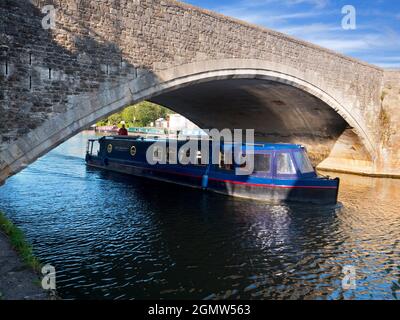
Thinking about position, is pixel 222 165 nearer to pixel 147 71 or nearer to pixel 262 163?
pixel 262 163

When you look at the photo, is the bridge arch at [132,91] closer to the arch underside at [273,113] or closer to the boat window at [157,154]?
the arch underside at [273,113]

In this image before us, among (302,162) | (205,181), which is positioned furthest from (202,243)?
(205,181)

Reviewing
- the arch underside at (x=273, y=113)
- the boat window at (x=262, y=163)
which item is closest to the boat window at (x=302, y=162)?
the boat window at (x=262, y=163)

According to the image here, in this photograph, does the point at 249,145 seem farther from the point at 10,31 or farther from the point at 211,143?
the point at 10,31

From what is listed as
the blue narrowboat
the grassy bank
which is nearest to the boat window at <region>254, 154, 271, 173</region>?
the blue narrowboat

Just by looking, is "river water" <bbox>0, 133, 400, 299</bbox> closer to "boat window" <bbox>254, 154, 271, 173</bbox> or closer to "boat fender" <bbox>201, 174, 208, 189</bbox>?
"boat fender" <bbox>201, 174, 208, 189</bbox>

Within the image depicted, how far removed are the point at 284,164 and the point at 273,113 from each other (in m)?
8.55

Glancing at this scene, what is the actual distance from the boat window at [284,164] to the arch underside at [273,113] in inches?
147

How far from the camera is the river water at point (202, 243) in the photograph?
7.11m

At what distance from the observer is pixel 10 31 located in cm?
818

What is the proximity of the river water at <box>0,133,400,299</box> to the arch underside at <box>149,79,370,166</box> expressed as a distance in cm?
584

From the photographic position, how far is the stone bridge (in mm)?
8422

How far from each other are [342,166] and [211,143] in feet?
36.1
